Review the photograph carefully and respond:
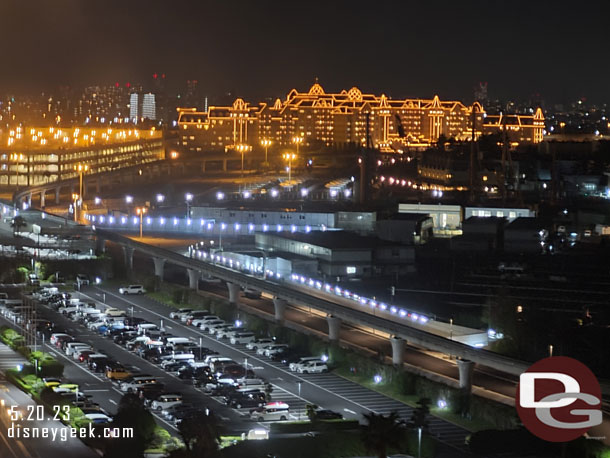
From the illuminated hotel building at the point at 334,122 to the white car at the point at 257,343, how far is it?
22.8 metres

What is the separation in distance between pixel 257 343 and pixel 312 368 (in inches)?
28.8

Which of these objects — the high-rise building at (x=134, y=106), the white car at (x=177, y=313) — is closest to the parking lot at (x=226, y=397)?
the white car at (x=177, y=313)

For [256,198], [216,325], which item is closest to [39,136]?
[256,198]

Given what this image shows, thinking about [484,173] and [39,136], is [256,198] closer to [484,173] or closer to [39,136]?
[484,173]

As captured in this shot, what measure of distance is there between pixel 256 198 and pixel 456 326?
940 cm

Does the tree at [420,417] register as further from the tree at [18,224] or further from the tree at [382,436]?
the tree at [18,224]

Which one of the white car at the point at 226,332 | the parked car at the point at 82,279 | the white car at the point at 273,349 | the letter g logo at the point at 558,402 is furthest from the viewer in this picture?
the parked car at the point at 82,279

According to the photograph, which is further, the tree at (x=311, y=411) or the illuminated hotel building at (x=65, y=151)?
the illuminated hotel building at (x=65, y=151)

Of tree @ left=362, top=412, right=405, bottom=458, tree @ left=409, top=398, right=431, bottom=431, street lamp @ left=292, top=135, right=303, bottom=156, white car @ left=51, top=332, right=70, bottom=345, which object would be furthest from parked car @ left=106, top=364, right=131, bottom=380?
street lamp @ left=292, top=135, right=303, bottom=156

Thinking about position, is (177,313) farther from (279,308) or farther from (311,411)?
(311,411)

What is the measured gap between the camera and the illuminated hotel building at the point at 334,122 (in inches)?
1257

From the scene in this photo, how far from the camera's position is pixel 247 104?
33219 millimetres

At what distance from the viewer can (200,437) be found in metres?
5.56

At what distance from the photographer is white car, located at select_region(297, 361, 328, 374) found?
755 cm
